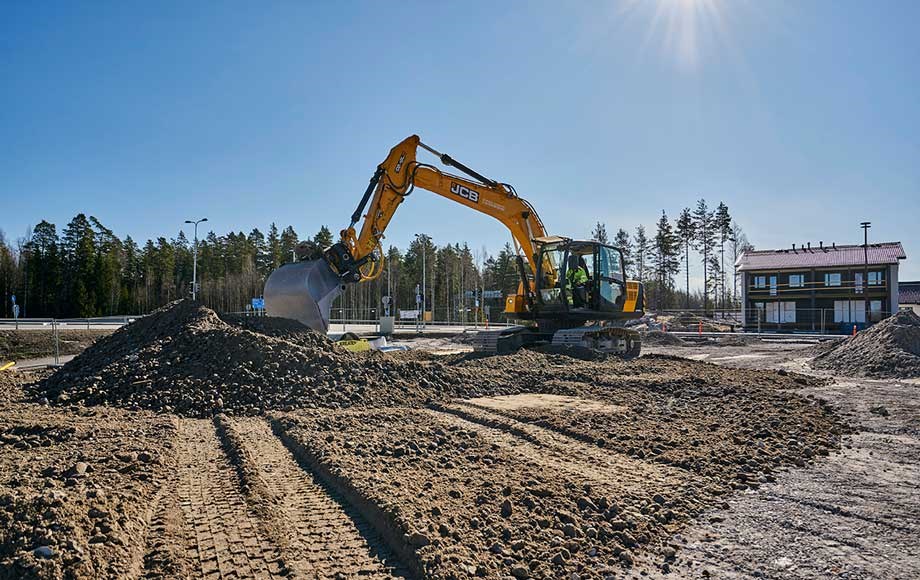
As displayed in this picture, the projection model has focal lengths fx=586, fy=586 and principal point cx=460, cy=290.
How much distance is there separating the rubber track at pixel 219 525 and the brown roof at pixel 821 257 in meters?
42.8

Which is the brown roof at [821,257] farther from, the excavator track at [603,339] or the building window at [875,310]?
the excavator track at [603,339]

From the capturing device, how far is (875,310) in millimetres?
37281

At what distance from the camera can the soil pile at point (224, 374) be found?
29.6 ft

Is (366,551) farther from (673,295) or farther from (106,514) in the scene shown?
(673,295)

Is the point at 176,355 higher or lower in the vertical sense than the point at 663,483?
higher

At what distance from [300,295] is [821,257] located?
40123 millimetres

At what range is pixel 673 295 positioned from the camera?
68.0m

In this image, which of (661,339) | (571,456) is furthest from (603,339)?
(661,339)

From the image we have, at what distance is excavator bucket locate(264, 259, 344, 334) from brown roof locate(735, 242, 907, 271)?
36.7 meters

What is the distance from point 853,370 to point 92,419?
17161mm

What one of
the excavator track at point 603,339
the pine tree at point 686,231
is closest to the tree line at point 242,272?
the pine tree at point 686,231

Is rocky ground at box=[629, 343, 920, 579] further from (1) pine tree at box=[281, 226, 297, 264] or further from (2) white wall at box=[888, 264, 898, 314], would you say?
(1) pine tree at box=[281, 226, 297, 264]

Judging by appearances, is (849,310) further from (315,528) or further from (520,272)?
(315,528)

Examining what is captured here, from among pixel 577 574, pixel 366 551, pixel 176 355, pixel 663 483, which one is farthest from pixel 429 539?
pixel 176 355
